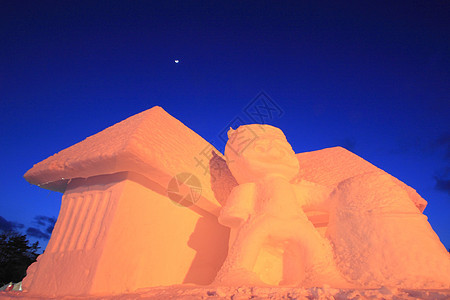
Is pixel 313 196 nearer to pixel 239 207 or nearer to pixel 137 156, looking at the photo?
pixel 239 207

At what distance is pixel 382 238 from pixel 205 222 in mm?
1952

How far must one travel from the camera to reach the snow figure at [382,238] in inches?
78.1

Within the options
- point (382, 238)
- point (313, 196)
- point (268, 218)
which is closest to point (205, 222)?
point (268, 218)

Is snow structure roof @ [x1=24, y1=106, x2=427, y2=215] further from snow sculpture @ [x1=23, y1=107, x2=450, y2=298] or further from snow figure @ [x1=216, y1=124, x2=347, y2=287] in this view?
snow figure @ [x1=216, y1=124, x2=347, y2=287]

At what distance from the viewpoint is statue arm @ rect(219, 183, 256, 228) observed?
8.86ft

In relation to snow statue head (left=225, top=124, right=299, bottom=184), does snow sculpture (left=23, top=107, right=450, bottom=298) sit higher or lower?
lower

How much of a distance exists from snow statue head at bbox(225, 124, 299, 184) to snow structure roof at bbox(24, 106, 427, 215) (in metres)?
0.44

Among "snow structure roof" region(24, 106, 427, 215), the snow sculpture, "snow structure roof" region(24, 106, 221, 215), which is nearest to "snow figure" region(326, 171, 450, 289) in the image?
the snow sculpture

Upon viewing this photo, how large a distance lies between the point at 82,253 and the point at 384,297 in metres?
2.28

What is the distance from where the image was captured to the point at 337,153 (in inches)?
157

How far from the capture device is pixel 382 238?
2.24m

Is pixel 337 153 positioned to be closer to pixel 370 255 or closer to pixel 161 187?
pixel 370 255

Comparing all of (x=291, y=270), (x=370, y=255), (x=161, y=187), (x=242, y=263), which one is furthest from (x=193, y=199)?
(x=370, y=255)

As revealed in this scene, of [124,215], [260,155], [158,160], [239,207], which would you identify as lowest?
[124,215]
